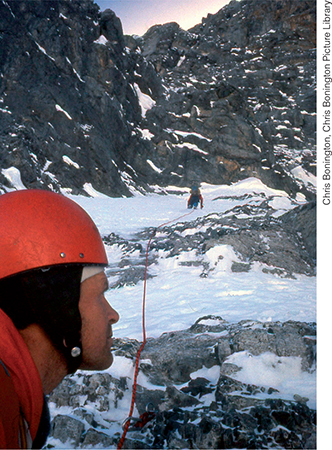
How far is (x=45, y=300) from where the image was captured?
4.18ft

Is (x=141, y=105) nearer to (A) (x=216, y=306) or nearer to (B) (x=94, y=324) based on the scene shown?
(A) (x=216, y=306)

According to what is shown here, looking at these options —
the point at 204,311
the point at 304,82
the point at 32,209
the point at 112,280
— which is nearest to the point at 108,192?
the point at 112,280

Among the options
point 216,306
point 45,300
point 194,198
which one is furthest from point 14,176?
point 45,300

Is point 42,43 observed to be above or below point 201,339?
above

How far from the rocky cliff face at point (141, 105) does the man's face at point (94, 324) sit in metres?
19.3

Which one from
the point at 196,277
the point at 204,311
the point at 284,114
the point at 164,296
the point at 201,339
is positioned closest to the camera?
the point at 201,339

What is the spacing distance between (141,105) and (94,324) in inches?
1634

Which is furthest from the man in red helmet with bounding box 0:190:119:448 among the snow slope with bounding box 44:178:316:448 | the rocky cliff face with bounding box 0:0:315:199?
the rocky cliff face with bounding box 0:0:315:199

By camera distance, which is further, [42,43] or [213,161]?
[213,161]

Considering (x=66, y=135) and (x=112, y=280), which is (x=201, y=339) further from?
(x=66, y=135)

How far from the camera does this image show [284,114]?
50.0 metres

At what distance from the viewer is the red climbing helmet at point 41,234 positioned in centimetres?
Result: 129

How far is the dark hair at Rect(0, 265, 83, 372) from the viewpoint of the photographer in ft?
4.07

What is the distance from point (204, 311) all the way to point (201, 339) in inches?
51.0
